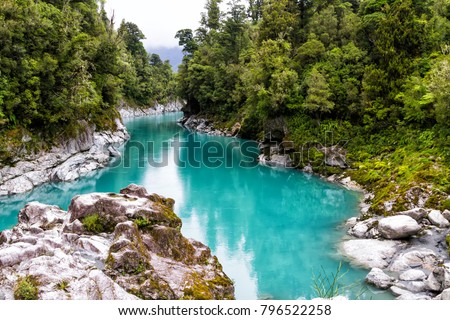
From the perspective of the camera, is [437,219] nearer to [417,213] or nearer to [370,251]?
[417,213]

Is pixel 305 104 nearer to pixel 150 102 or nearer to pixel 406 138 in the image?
pixel 406 138

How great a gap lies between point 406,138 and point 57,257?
26747 millimetres

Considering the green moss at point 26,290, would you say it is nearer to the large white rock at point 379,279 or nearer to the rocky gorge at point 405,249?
the rocky gorge at point 405,249

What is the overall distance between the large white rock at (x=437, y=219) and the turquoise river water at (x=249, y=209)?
14.5ft

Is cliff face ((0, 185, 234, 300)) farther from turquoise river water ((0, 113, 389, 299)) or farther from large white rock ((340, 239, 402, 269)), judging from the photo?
large white rock ((340, 239, 402, 269))

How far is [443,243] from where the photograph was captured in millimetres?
16812

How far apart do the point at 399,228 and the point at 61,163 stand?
2797 centimetres

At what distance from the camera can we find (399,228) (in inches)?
693

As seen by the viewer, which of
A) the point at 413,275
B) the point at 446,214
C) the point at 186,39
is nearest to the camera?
the point at 413,275

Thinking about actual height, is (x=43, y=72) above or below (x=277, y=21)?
below

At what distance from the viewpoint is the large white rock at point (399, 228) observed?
17.6 metres

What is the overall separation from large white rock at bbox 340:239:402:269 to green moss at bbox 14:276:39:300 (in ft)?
42.8

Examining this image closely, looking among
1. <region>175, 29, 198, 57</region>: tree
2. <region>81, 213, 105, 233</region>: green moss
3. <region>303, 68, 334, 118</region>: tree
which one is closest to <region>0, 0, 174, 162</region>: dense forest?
<region>81, 213, 105, 233</region>: green moss

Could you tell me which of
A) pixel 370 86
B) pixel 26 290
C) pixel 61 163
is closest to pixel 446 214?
pixel 370 86
